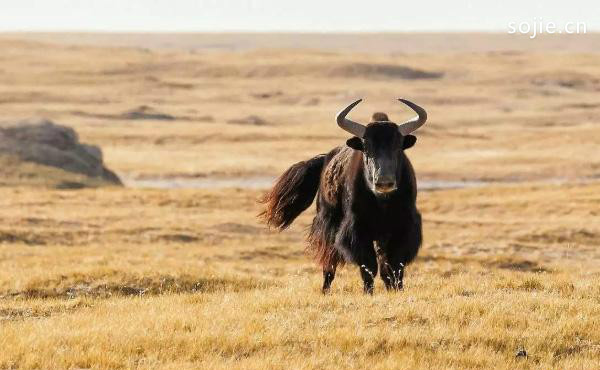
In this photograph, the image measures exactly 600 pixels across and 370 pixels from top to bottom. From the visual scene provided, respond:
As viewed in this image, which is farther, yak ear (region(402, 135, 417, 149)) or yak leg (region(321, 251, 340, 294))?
yak leg (region(321, 251, 340, 294))

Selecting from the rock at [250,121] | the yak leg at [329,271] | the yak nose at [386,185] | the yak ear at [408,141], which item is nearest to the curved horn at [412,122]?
the yak ear at [408,141]

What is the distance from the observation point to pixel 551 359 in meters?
8.39

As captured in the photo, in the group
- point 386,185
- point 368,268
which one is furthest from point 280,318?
point 368,268

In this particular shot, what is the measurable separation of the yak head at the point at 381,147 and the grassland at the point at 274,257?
1.15m

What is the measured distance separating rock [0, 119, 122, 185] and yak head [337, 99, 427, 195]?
30430 mm

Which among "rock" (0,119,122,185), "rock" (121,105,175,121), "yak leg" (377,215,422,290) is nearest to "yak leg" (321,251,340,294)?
"yak leg" (377,215,422,290)

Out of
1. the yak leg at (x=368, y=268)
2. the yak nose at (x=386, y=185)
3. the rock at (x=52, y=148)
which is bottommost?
the rock at (x=52, y=148)

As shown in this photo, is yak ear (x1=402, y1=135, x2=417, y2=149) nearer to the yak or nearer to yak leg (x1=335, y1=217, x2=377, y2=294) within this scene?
the yak

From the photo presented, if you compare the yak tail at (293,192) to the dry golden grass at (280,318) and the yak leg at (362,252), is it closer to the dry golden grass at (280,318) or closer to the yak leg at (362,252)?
the dry golden grass at (280,318)

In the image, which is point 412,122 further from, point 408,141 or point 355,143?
point 355,143

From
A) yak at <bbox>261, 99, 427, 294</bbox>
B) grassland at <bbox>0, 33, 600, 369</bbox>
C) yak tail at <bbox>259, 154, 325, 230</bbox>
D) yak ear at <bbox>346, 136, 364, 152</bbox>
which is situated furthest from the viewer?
yak tail at <bbox>259, 154, 325, 230</bbox>

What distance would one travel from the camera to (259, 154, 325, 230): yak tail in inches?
528

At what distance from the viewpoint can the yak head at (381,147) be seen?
424 inches

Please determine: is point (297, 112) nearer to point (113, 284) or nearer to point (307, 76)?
point (307, 76)
